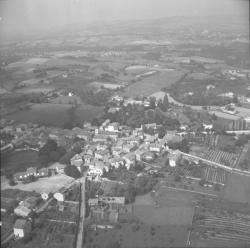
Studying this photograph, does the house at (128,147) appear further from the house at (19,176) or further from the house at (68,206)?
the house at (19,176)

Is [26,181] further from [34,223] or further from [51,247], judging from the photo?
[51,247]

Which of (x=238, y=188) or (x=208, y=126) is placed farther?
(x=208, y=126)

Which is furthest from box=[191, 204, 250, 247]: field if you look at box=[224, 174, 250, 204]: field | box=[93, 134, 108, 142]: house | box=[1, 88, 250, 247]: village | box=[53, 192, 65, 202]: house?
box=[93, 134, 108, 142]: house

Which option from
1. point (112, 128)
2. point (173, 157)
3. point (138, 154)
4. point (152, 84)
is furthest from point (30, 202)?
point (152, 84)

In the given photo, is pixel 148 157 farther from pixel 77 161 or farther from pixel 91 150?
pixel 77 161

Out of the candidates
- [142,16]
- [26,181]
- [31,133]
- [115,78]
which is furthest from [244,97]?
[142,16]

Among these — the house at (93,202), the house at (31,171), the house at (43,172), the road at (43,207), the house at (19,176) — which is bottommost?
the house at (93,202)

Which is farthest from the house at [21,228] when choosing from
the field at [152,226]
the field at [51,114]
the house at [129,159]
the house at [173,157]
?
the house at [173,157]
